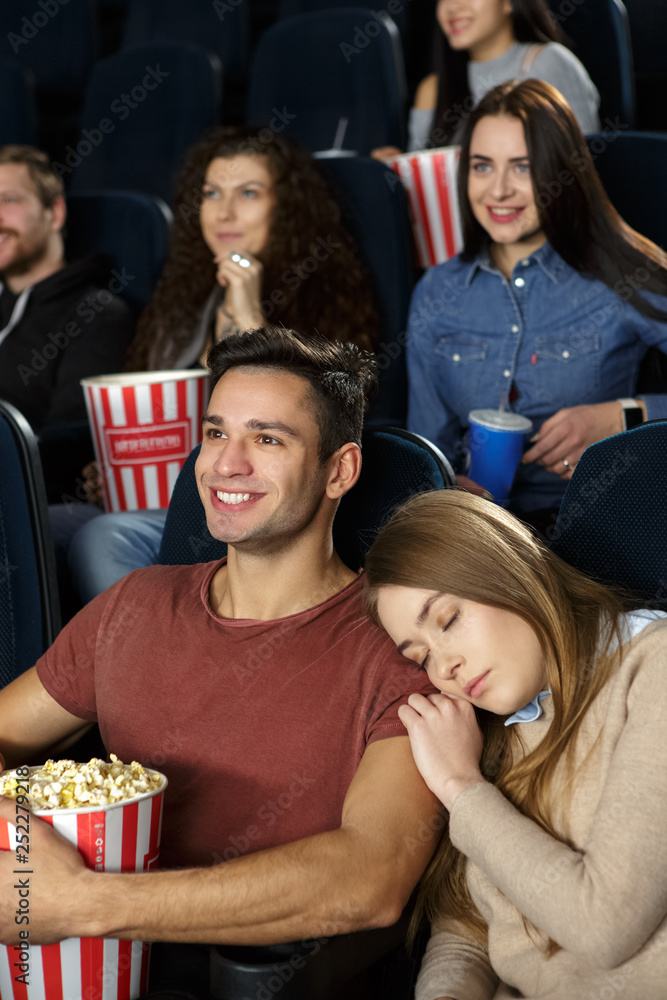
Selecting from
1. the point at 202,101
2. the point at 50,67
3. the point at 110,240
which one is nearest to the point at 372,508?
the point at 110,240

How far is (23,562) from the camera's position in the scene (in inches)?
56.2

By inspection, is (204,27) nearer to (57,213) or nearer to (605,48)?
(57,213)

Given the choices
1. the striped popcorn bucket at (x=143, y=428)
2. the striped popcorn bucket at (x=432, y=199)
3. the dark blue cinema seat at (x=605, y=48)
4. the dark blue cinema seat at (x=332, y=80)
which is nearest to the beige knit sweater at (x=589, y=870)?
the striped popcorn bucket at (x=143, y=428)

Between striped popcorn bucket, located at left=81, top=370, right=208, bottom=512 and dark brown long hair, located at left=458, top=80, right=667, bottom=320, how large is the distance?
2.25ft

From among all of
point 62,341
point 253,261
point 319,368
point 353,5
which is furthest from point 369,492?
point 353,5

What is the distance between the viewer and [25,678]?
1249 millimetres

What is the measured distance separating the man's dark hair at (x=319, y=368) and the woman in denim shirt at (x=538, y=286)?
1.70 feet

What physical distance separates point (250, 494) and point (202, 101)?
2.04m

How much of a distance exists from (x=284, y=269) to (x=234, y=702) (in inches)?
48.5

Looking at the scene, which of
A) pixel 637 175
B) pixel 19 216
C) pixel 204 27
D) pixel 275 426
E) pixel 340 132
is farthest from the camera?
pixel 204 27

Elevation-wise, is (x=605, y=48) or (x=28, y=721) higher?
(x=605, y=48)

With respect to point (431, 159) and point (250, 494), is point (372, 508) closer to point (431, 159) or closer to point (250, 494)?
point (250, 494)

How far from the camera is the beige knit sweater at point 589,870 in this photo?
0.85 meters

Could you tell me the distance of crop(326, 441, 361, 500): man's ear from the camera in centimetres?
122
